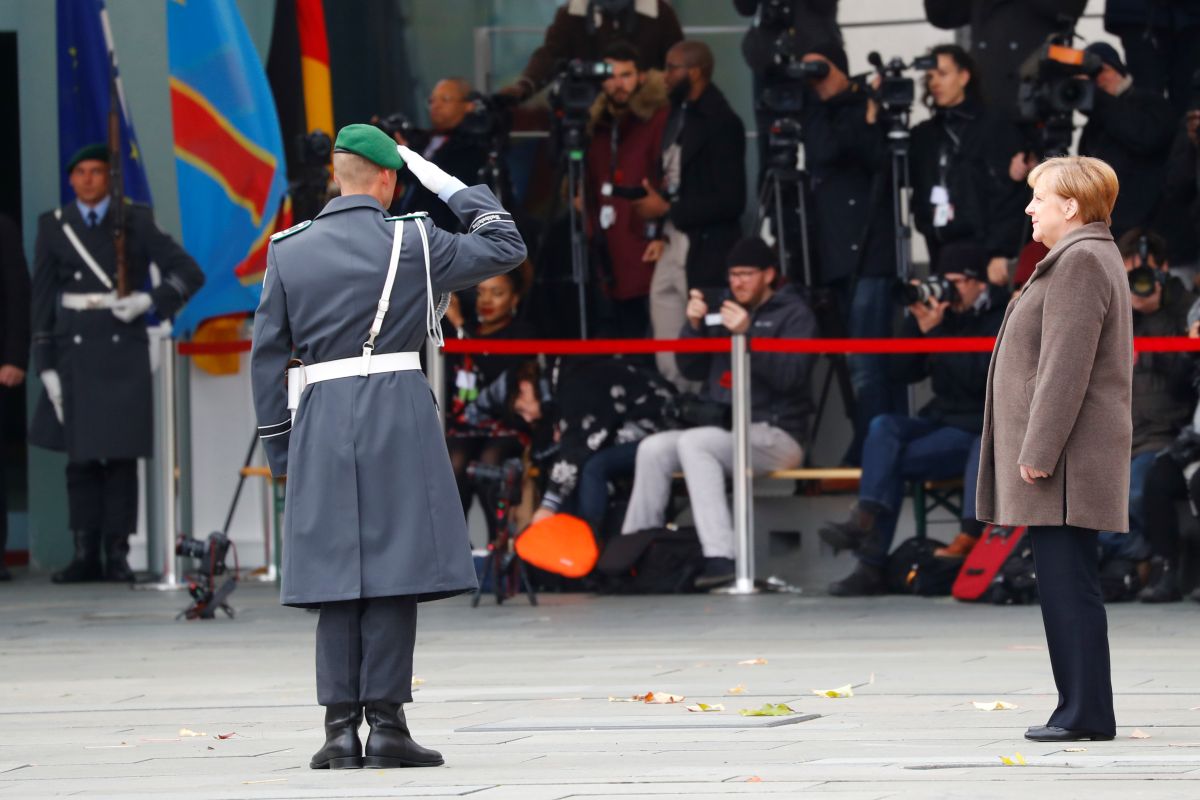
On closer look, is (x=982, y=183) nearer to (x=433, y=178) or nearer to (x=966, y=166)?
(x=966, y=166)

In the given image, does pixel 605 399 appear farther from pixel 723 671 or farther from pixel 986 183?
pixel 723 671

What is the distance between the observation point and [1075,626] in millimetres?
5855

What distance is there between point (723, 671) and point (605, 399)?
3663 millimetres

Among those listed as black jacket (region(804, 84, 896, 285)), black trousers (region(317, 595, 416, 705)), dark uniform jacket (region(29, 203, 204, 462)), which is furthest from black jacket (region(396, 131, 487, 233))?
black trousers (region(317, 595, 416, 705))

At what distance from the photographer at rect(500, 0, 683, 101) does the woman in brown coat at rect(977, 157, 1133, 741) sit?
6.46 metres

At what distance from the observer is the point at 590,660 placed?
8.16m

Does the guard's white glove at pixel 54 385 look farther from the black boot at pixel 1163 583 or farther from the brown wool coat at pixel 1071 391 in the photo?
the brown wool coat at pixel 1071 391

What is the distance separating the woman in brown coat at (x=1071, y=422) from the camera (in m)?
5.84

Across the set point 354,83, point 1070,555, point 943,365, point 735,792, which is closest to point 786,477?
point 943,365

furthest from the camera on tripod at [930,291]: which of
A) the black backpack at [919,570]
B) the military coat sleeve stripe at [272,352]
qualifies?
the military coat sleeve stripe at [272,352]

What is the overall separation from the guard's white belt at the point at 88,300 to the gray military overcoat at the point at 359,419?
21.7 feet

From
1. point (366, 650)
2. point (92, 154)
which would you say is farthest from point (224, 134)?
point (366, 650)

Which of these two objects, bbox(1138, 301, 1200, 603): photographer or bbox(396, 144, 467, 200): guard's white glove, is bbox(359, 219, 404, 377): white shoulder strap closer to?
bbox(396, 144, 467, 200): guard's white glove

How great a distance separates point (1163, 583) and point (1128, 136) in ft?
7.38
